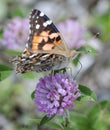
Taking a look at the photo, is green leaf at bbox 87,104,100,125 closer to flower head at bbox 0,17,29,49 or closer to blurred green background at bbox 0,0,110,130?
blurred green background at bbox 0,0,110,130

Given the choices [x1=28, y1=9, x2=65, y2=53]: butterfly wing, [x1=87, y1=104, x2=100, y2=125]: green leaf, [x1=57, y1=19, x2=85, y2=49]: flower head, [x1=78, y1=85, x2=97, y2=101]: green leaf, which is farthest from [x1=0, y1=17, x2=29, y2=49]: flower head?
[x1=78, y1=85, x2=97, y2=101]: green leaf

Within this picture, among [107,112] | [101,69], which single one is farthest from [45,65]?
[101,69]

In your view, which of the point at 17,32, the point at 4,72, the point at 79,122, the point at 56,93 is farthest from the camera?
the point at 17,32

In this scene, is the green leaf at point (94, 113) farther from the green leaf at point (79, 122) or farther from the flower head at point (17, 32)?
the flower head at point (17, 32)

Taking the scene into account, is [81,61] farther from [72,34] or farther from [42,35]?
[42,35]

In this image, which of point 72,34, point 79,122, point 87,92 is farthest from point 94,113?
point 72,34

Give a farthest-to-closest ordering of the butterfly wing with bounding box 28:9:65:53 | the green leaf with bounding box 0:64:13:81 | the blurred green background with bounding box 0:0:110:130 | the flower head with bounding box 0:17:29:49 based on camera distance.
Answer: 1. the blurred green background with bounding box 0:0:110:130
2. the flower head with bounding box 0:17:29:49
3. the green leaf with bounding box 0:64:13:81
4. the butterfly wing with bounding box 28:9:65:53
